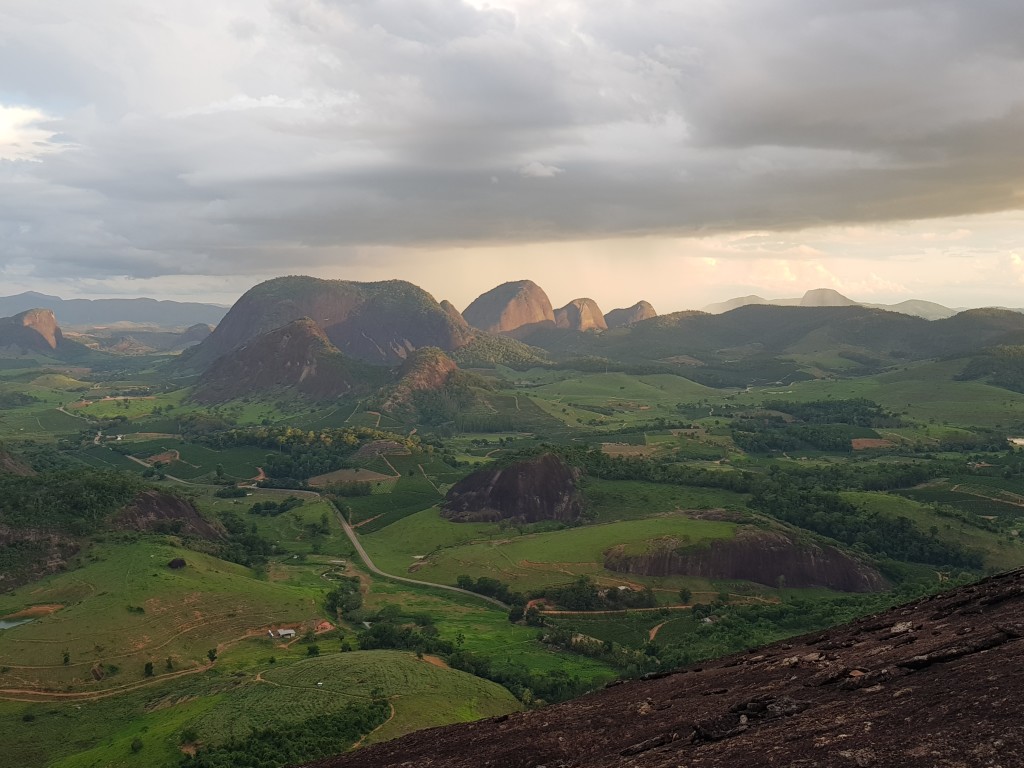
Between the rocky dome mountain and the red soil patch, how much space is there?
99.9m

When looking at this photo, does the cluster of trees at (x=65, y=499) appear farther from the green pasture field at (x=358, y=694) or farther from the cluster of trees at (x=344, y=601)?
the green pasture field at (x=358, y=694)

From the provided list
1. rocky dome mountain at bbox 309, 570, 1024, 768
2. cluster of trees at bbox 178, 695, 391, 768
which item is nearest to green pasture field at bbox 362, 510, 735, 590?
cluster of trees at bbox 178, 695, 391, 768

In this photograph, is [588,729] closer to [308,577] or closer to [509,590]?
[509,590]

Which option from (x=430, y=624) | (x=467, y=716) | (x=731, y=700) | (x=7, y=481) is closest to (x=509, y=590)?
(x=430, y=624)

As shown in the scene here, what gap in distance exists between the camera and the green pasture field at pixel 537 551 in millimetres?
156750

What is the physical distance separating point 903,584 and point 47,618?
157194mm

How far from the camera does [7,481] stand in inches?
6142

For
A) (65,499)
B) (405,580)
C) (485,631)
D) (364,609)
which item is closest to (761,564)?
(485,631)

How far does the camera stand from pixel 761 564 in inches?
6122

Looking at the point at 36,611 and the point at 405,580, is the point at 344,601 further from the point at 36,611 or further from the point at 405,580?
the point at 36,611

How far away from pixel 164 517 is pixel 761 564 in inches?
5236

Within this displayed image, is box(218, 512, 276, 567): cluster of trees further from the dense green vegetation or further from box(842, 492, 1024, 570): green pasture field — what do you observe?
box(842, 492, 1024, 570): green pasture field

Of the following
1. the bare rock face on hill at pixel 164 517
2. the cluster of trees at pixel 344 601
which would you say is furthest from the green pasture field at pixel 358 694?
the bare rock face on hill at pixel 164 517

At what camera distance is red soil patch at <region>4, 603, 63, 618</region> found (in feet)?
385
